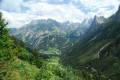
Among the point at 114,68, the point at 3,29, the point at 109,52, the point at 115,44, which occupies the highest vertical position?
the point at 3,29

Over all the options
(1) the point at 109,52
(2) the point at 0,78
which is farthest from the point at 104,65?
(2) the point at 0,78

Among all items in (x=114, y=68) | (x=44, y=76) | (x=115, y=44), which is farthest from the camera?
(x=115, y=44)

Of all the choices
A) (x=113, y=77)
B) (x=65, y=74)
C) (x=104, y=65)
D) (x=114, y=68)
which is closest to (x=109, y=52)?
(x=104, y=65)

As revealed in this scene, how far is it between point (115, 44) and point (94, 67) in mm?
71776

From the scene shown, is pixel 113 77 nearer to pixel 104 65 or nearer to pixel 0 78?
pixel 104 65

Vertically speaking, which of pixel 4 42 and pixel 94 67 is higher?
pixel 4 42

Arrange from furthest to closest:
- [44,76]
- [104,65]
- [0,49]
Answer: [104,65] → [0,49] → [44,76]

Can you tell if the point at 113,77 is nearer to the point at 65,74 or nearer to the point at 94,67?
the point at 94,67

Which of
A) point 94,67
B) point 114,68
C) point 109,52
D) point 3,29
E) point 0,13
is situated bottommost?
point 94,67

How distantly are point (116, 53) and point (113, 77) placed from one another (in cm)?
6480

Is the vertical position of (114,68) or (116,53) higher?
(116,53)

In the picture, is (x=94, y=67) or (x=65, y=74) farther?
(x=94, y=67)

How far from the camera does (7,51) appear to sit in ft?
56.0

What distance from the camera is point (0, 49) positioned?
16.5 metres
